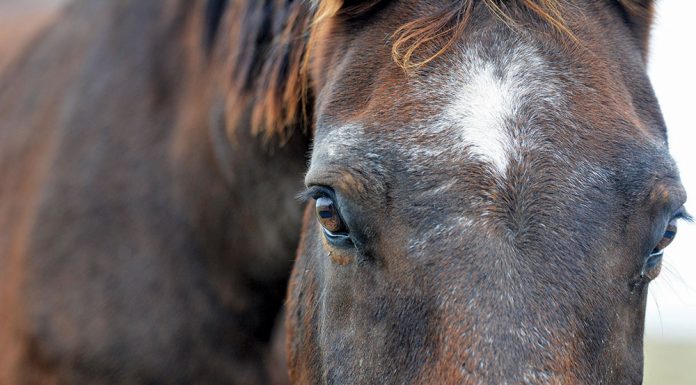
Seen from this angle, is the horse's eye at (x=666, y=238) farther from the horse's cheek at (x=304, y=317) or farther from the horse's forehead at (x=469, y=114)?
the horse's cheek at (x=304, y=317)

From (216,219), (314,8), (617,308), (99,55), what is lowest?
(216,219)

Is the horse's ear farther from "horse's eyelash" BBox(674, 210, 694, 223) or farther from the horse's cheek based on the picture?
the horse's cheek

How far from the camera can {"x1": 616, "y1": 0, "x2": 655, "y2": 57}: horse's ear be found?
7.48 feet

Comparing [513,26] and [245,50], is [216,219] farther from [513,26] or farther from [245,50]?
[513,26]

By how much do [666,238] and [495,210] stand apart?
507 millimetres

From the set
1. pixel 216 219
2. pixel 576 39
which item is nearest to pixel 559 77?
pixel 576 39

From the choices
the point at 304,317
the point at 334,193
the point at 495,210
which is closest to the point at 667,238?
the point at 495,210

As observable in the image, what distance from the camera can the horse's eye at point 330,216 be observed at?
2.03 meters

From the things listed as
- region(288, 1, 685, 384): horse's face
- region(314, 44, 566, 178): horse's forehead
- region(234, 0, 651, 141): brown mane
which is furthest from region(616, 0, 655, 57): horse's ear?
region(314, 44, 566, 178): horse's forehead

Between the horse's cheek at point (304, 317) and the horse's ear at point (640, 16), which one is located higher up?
the horse's ear at point (640, 16)

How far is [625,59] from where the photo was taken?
2.14 meters

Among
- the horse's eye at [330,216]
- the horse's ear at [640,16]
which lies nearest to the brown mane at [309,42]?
the horse's ear at [640,16]

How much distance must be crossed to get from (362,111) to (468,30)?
0.33 m

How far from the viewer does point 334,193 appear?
1993 millimetres
